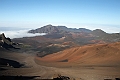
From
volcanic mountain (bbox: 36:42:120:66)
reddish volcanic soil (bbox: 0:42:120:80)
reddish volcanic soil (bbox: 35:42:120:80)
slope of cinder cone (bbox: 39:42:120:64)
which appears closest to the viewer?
reddish volcanic soil (bbox: 0:42:120:80)

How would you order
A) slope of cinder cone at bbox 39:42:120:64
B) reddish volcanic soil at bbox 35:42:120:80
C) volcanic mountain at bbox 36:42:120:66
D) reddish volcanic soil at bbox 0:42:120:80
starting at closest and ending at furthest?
reddish volcanic soil at bbox 0:42:120:80 < reddish volcanic soil at bbox 35:42:120:80 < volcanic mountain at bbox 36:42:120:66 < slope of cinder cone at bbox 39:42:120:64

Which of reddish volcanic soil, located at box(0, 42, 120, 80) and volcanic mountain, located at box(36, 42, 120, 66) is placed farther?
volcanic mountain, located at box(36, 42, 120, 66)

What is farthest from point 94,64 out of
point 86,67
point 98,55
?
point 98,55

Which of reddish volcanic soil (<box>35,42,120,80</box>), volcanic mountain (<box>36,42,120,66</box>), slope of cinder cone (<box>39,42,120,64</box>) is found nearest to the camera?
reddish volcanic soil (<box>35,42,120,80</box>)

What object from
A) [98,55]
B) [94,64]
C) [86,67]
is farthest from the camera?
[98,55]

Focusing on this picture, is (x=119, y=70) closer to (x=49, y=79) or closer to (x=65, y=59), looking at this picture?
(x=49, y=79)

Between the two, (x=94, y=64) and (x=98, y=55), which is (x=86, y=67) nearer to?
(x=94, y=64)

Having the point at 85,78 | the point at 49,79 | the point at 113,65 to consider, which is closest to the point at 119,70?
the point at 113,65

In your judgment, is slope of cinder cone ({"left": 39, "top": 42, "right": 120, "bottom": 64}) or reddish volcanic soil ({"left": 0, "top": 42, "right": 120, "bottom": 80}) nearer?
reddish volcanic soil ({"left": 0, "top": 42, "right": 120, "bottom": 80})

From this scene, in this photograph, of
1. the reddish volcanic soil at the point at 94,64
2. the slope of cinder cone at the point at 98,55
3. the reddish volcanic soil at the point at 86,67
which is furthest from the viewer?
the slope of cinder cone at the point at 98,55

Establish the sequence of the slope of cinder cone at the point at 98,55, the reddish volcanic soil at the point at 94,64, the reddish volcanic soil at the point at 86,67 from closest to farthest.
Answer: the reddish volcanic soil at the point at 86,67 → the reddish volcanic soil at the point at 94,64 → the slope of cinder cone at the point at 98,55

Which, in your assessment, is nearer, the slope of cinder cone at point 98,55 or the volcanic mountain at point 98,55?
the volcanic mountain at point 98,55
